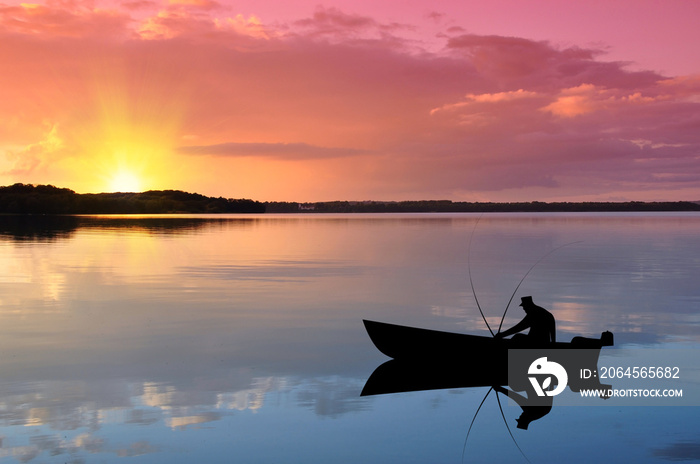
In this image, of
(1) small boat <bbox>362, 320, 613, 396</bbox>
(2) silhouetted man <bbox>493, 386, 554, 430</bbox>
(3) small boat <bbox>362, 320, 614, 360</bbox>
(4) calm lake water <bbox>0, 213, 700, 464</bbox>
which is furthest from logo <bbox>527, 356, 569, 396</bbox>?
→ (4) calm lake water <bbox>0, 213, 700, 464</bbox>

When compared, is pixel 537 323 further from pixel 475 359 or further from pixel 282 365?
pixel 282 365

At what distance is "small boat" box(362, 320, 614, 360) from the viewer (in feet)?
46.5

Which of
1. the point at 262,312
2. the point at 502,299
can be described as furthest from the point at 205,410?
the point at 502,299

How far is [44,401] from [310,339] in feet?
25.7

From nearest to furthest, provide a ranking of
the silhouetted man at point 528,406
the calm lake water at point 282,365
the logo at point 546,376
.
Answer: the calm lake water at point 282,365
the silhouetted man at point 528,406
the logo at point 546,376

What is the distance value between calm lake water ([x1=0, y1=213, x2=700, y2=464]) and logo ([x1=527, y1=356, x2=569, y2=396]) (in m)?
1.12

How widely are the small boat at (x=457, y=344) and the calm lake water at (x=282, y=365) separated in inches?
40.0

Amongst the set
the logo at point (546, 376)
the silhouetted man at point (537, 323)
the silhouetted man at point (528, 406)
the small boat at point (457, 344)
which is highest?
the silhouetted man at point (537, 323)

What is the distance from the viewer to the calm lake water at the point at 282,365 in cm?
1075

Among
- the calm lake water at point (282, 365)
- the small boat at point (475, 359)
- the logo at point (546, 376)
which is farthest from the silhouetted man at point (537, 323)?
the calm lake water at point (282, 365)

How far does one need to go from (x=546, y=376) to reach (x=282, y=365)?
591 centimetres

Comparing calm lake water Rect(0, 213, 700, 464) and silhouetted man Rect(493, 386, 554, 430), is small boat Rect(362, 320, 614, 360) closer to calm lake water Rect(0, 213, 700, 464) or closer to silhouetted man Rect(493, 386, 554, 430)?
silhouetted man Rect(493, 386, 554, 430)

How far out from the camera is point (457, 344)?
14203 mm

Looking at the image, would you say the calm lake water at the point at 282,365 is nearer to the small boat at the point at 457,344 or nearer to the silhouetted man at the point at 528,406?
the silhouetted man at the point at 528,406
